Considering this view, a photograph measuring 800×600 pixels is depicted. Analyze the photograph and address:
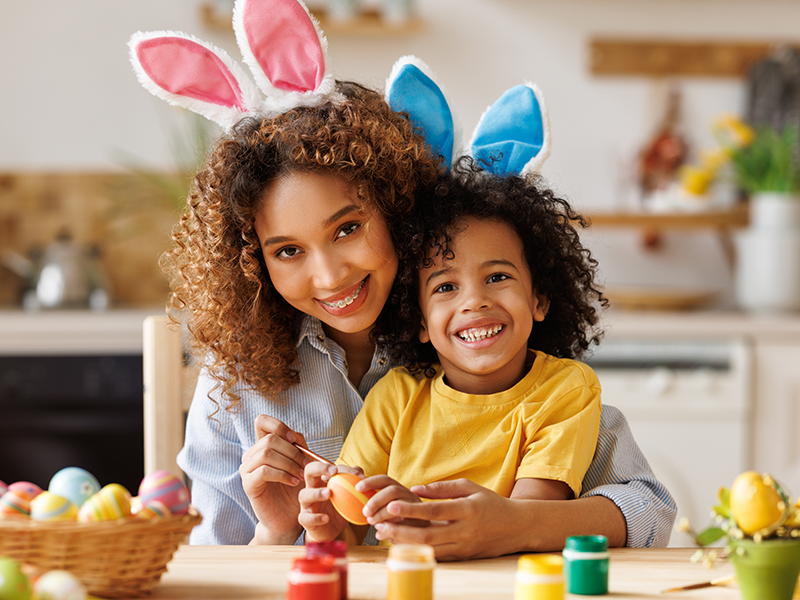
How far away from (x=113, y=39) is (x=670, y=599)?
2748 millimetres

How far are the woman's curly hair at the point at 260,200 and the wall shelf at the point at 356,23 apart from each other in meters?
1.80

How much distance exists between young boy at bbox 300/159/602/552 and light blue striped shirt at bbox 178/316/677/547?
0.20 feet

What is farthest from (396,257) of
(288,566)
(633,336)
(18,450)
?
(18,450)

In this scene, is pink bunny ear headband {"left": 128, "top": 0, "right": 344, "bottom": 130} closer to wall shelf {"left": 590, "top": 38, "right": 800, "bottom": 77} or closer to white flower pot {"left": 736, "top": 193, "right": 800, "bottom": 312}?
white flower pot {"left": 736, "top": 193, "right": 800, "bottom": 312}

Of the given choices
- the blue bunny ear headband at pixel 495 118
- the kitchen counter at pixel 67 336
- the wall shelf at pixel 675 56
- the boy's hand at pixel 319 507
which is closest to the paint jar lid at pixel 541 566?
the boy's hand at pixel 319 507

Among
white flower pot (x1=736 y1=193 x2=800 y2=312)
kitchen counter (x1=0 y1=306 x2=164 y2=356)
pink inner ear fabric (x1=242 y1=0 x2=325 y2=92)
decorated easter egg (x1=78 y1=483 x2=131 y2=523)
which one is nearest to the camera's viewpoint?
decorated easter egg (x1=78 y1=483 x2=131 y2=523)

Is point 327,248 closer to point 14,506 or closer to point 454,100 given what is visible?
point 14,506

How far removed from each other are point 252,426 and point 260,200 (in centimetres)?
31

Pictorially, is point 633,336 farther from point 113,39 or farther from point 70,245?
point 113,39

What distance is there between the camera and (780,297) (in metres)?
2.66

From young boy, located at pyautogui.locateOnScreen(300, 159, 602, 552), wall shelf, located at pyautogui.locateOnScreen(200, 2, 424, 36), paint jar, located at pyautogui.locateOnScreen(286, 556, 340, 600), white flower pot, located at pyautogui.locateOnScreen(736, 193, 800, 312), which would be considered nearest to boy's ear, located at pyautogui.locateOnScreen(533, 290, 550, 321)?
young boy, located at pyautogui.locateOnScreen(300, 159, 602, 552)

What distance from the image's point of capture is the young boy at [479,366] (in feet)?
3.23

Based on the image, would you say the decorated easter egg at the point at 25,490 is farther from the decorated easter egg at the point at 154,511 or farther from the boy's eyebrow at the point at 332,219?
the boy's eyebrow at the point at 332,219

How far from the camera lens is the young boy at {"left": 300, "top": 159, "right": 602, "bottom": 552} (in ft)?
3.23
